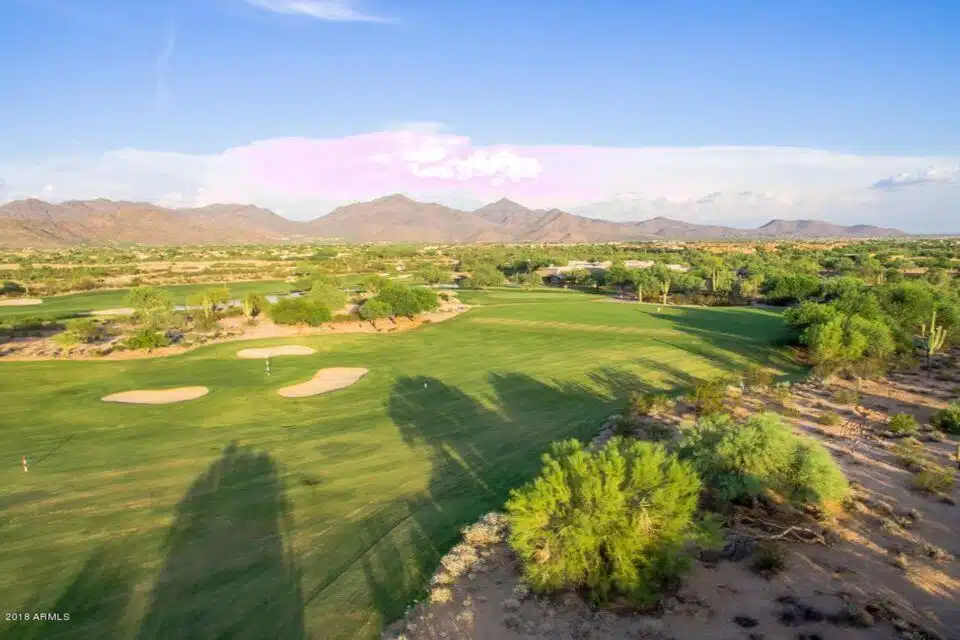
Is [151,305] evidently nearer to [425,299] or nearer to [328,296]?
[328,296]

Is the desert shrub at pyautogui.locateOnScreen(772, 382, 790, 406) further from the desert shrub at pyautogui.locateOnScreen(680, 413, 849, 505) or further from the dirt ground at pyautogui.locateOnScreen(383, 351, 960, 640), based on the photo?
the desert shrub at pyautogui.locateOnScreen(680, 413, 849, 505)

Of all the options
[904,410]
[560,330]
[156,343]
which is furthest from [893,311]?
[156,343]

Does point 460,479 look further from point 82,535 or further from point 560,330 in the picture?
point 560,330

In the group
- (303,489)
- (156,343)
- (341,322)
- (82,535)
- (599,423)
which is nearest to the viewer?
(82,535)

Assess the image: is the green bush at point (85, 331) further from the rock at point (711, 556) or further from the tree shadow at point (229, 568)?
the rock at point (711, 556)

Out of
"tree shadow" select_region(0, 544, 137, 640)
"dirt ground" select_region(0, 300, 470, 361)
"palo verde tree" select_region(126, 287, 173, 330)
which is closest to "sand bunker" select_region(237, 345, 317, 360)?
"dirt ground" select_region(0, 300, 470, 361)

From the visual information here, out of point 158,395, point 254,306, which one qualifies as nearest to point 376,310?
point 254,306
